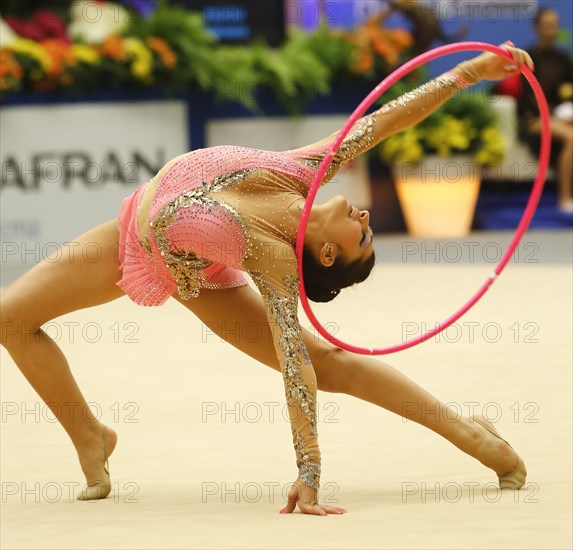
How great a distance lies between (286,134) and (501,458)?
8025 millimetres

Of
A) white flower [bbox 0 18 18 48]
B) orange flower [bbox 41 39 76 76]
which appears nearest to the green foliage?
orange flower [bbox 41 39 76 76]

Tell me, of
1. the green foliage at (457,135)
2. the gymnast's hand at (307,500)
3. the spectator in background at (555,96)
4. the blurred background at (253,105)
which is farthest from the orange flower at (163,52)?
the gymnast's hand at (307,500)

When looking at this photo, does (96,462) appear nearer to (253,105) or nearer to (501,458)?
(501,458)

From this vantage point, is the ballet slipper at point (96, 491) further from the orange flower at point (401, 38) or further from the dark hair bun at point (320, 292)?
the orange flower at point (401, 38)

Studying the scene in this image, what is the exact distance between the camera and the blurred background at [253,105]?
10250 millimetres

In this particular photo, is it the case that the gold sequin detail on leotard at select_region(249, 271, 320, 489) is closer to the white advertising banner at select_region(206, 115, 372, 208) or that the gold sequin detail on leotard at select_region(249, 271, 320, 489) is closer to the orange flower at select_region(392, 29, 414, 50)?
the white advertising banner at select_region(206, 115, 372, 208)

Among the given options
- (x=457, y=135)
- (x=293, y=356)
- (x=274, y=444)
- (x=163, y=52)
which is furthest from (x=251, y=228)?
(x=457, y=135)

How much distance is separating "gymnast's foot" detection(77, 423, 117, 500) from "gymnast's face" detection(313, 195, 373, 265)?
37.1 inches

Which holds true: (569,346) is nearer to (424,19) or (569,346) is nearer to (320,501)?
(320,501)

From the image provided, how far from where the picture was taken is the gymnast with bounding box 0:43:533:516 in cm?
353

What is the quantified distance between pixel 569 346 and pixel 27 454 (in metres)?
2.99

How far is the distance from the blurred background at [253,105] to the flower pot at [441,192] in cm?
1

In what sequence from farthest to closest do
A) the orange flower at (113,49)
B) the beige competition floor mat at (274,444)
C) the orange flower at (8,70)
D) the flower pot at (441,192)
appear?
the flower pot at (441,192), the orange flower at (113,49), the orange flower at (8,70), the beige competition floor mat at (274,444)

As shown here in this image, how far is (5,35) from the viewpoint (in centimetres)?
1020
